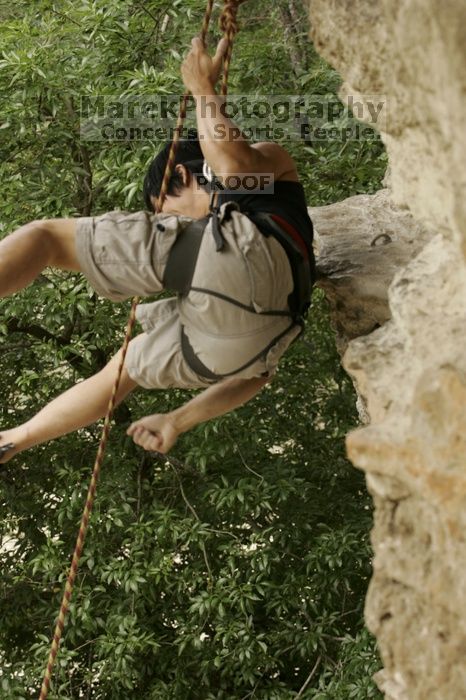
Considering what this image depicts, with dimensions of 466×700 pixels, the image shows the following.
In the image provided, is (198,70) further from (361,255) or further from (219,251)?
(361,255)

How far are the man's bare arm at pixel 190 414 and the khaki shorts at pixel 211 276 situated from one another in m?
0.21

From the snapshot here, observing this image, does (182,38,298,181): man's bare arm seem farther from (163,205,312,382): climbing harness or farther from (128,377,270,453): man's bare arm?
(128,377,270,453): man's bare arm

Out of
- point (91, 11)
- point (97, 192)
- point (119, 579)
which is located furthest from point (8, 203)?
point (119, 579)

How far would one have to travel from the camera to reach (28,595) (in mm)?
5922

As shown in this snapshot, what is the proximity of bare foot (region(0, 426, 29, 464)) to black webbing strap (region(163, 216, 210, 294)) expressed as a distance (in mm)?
919

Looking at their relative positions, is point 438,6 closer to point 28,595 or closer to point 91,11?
point 91,11

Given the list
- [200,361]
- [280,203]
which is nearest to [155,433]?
[200,361]

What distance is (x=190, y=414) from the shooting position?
352cm

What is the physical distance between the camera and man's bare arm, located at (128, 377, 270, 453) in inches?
137

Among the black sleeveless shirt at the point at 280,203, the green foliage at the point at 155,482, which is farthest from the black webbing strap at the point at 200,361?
Result: the green foliage at the point at 155,482

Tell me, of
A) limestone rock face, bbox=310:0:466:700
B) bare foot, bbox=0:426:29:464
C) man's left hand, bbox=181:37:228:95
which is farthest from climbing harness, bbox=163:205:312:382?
bare foot, bbox=0:426:29:464

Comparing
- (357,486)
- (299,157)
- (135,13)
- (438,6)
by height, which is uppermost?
(438,6)

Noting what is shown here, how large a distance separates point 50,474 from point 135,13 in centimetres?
248

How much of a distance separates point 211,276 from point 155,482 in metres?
2.88
